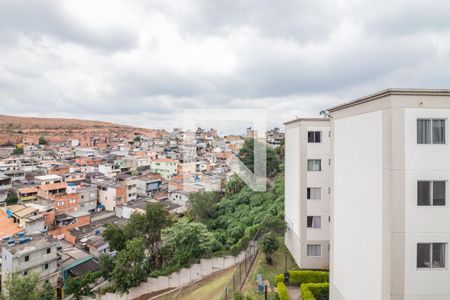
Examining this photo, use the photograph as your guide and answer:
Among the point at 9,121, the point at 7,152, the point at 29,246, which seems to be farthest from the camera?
the point at 9,121

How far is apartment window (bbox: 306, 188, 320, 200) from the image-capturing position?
34.3 ft

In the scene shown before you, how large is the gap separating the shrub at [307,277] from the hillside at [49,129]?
78916 mm

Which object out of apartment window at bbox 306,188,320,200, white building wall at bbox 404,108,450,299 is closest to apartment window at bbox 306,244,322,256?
apartment window at bbox 306,188,320,200

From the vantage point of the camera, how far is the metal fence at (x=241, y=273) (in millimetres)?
9156

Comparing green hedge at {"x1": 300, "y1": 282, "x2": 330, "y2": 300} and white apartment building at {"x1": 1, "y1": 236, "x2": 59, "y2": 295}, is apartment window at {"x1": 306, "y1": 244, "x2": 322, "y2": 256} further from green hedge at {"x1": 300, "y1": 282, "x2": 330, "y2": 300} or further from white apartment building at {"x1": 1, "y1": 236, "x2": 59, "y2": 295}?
white apartment building at {"x1": 1, "y1": 236, "x2": 59, "y2": 295}

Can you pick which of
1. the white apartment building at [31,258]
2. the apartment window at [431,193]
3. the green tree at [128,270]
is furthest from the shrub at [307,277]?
the white apartment building at [31,258]

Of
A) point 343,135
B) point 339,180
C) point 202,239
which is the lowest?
point 202,239

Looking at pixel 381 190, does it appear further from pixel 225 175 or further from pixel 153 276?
pixel 225 175

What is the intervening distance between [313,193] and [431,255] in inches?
219

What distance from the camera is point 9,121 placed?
283 feet

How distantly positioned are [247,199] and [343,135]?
12438 millimetres

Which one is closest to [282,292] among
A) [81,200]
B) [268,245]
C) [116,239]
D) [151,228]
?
[268,245]

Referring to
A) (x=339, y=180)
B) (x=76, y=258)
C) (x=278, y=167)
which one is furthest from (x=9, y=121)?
(x=339, y=180)

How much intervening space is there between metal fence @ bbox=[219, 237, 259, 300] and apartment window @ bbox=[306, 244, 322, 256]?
2.61 m
